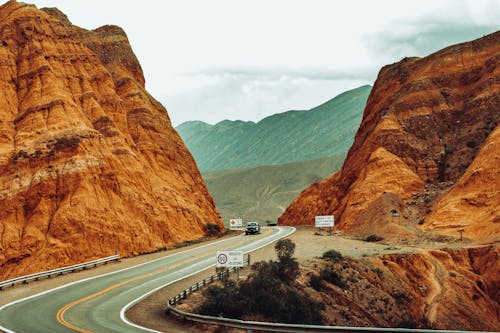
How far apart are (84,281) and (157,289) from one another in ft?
19.0

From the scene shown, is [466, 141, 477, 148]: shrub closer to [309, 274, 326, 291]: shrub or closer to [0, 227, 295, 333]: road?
[0, 227, 295, 333]: road

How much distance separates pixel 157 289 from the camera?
26.1 m

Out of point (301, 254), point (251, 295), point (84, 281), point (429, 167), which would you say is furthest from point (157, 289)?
point (429, 167)

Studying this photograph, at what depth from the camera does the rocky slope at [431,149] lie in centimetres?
4503

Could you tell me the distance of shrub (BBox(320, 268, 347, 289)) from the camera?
1084 inches

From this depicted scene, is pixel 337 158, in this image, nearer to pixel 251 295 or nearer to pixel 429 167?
pixel 429 167

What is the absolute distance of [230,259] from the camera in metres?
21.2

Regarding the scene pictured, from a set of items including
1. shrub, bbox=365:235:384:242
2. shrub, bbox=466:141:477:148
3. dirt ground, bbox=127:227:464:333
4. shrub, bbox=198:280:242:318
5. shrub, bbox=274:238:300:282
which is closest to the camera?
dirt ground, bbox=127:227:464:333

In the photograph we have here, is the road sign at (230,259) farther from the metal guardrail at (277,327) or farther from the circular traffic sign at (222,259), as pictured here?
the metal guardrail at (277,327)

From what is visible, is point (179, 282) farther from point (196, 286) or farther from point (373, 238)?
point (373, 238)

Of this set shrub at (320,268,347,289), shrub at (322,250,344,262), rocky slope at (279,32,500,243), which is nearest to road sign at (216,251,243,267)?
shrub at (320,268,347,289)

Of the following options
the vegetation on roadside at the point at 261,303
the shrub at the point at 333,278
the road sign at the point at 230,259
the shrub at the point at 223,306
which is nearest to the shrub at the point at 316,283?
the shrub at the point at 333,278

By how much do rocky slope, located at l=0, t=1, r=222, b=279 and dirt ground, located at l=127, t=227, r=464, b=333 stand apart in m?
11.6

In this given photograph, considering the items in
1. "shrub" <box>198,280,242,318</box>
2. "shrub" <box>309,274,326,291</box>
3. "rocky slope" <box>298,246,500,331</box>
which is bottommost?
"rocky slope" <box>298,246,500,331</box>
